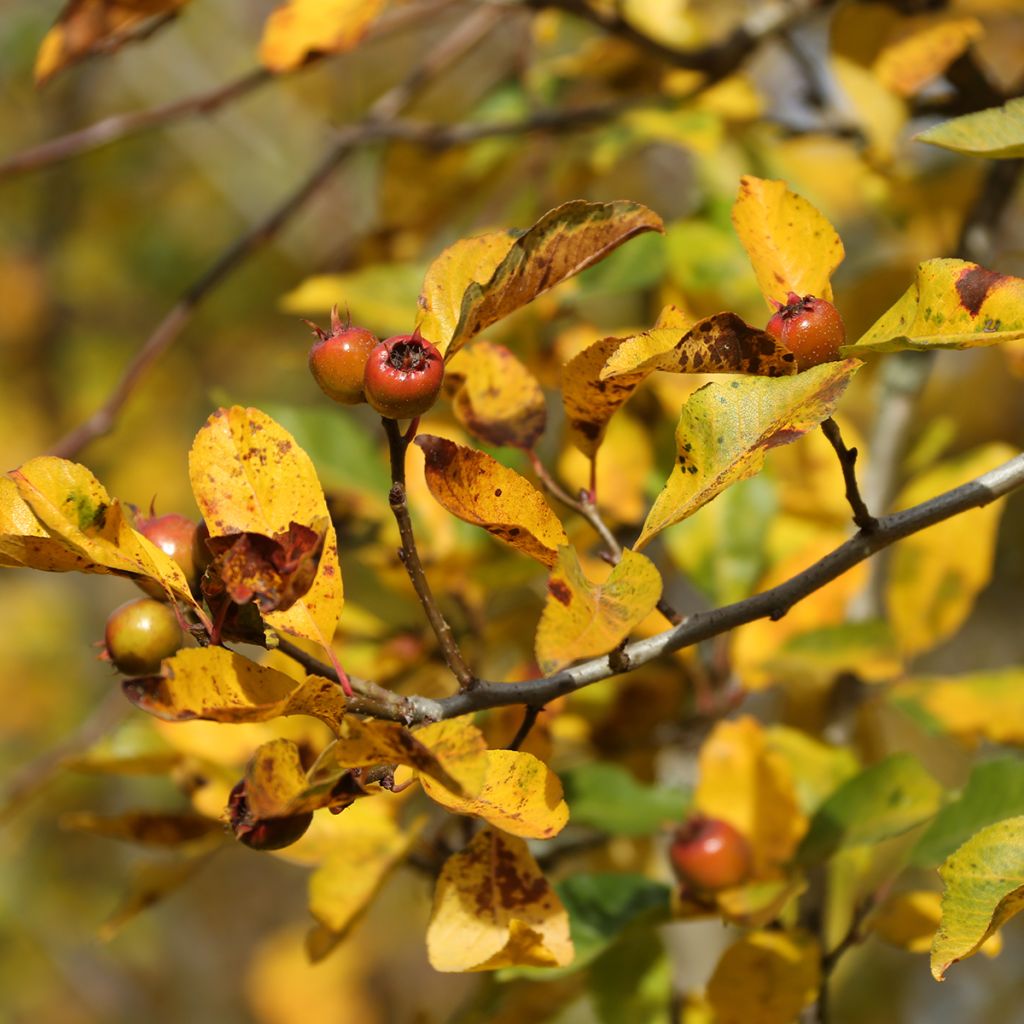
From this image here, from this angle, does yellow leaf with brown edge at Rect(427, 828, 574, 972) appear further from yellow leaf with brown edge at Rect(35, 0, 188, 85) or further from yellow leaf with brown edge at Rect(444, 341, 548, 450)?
yellow leaf with brown edge at Rect(35, 0, 188, 85)

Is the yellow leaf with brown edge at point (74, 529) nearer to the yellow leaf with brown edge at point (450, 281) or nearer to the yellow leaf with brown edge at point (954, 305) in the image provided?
the yellow leaf with brown edge at point (450, 281)

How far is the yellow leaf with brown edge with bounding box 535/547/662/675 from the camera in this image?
0.49 metres

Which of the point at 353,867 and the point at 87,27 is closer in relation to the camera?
the point at 353,867

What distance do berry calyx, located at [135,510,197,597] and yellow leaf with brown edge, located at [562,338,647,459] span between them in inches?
8.7

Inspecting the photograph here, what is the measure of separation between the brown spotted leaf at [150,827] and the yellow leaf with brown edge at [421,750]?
0.42 meters

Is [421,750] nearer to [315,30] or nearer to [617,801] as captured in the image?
[617,801]

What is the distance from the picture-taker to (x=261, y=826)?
0.53 m

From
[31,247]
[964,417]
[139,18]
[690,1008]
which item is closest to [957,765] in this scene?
[964,417]

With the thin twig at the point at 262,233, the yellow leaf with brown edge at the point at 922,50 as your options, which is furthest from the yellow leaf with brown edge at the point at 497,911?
the yellow leaf with brown edge at the point at 922,50

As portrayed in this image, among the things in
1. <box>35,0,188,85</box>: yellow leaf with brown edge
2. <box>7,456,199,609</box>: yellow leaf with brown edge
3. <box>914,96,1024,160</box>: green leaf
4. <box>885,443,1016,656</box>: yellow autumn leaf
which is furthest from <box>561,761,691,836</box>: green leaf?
<box>35,0,188,85</box>: yellow leaf with brown edge

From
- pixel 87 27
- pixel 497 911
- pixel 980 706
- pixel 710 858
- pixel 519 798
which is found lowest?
pixel 980 706

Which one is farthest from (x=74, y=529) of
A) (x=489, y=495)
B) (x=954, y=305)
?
(x=954, y=305)

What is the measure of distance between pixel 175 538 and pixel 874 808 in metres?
0.51

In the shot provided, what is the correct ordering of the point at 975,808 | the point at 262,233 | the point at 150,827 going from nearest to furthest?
the point at 975,808 → the point at 150,827 → the point at 262,233
